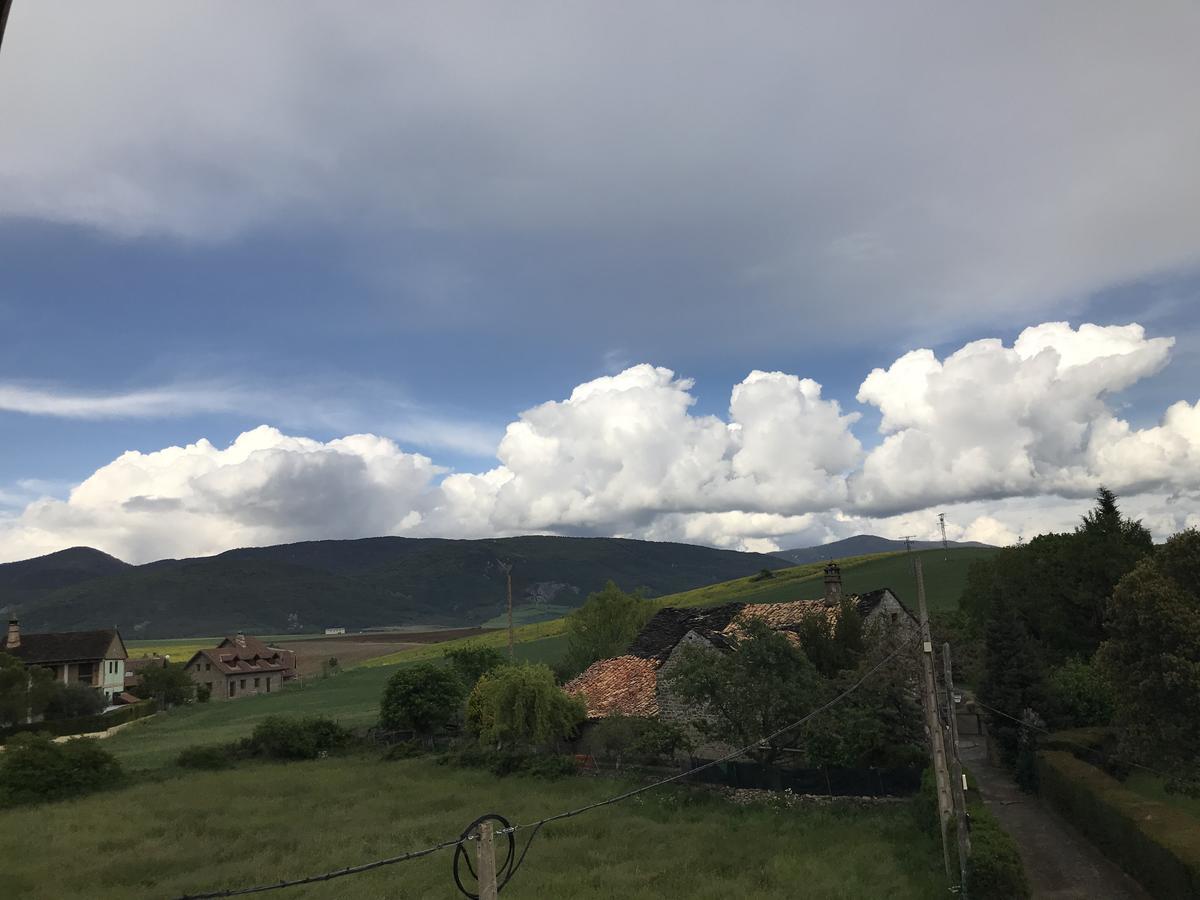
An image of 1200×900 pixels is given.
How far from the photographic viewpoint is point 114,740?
65500mm

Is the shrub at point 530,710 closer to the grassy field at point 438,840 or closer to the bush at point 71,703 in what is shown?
the grassy field at point 438,840

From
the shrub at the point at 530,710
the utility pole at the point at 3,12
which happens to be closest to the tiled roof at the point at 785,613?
the shrub at the point at 530,710

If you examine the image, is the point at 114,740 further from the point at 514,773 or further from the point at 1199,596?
the point at 1199,596

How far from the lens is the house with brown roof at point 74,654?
295ft

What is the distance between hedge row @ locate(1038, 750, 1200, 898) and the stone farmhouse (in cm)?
1038

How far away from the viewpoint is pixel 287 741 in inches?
2041

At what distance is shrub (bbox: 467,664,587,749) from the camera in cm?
4450

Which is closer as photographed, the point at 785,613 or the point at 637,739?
the point at 637,739

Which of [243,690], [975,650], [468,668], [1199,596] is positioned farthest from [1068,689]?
[243,690]

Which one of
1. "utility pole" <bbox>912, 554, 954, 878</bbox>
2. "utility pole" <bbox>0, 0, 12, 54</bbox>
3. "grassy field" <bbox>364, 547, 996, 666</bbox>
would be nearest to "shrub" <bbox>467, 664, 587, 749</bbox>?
"utility pole" <bbox>912, 554, 954, 878</bbox>

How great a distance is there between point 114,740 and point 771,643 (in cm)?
6220

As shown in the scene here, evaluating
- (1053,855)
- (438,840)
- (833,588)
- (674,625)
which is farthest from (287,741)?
(1053,855)

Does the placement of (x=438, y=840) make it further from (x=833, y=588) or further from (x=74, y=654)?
(x=74, y=654)

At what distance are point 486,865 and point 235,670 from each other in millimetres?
111366
